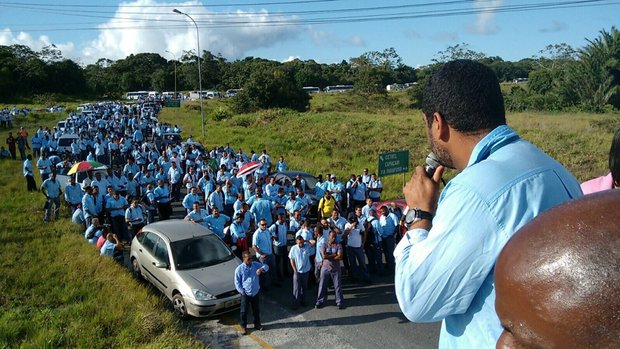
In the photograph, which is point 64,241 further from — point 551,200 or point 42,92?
point 42,92

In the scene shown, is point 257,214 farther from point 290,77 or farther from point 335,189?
point 290,77

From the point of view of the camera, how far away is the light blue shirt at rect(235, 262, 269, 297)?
836 cm

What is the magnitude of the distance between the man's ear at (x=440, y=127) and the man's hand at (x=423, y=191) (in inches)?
5.3

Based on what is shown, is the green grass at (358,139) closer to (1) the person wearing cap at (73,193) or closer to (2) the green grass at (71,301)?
(1) the person wearing cap at (73,193)

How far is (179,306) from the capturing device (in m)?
9.02

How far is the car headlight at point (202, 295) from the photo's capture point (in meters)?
8.70

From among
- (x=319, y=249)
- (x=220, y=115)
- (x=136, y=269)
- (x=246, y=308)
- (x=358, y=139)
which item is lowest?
(x=136, y=269)

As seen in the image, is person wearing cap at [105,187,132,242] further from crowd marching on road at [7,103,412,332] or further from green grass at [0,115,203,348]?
green grass at [0,115,203,348]

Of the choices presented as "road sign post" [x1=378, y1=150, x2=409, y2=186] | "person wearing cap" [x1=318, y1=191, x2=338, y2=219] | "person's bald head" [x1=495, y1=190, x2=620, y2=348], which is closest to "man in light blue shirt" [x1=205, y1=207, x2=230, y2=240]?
"person wearing cap" [x1=318, y1=191, x2=338, y2=219]

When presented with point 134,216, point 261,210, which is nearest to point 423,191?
point 261,210

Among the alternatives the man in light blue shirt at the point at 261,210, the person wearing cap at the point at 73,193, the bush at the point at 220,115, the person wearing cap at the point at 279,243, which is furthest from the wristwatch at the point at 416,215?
the bush at the point at 220,115

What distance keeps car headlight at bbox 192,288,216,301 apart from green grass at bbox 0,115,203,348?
568mm

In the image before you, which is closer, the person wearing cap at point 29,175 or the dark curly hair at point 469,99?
the dark curly hair at point 469,99

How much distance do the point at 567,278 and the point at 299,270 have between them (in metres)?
9.08
